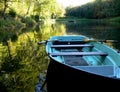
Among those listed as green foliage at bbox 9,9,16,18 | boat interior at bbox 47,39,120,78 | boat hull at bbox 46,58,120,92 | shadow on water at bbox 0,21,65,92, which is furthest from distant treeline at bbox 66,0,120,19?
boat hull at bbox 46,58,120,92

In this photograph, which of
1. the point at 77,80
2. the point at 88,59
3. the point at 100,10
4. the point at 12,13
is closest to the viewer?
the point at 77,80

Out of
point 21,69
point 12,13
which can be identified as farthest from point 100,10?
point 21,69

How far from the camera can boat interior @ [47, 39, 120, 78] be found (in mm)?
8617

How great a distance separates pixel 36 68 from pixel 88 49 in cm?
249

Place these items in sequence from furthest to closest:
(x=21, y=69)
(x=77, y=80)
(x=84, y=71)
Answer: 1. (x=21, y=69)
2. (x=77, y=80)
3. (x=84, y=71)

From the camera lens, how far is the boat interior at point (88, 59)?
339 inches

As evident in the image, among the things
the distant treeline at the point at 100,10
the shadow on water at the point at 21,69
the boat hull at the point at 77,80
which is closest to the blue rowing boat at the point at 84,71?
the boat hull at the point at 77,80

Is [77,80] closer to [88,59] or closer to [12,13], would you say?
[88,59]

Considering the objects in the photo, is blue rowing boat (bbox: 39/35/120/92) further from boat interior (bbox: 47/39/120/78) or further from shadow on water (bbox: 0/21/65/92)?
shadow on water (bbox: 0/21/65/92)

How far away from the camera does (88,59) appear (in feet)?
40.2

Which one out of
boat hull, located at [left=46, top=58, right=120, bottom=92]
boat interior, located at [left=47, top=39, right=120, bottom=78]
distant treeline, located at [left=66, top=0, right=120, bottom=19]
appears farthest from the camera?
distant treeline, located at [left=66, top=0, right=120, bottom=19]

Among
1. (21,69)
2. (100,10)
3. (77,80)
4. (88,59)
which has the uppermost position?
(77,80)

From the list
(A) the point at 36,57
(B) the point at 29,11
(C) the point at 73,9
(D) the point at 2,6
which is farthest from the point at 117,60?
(C) the point at 73,9

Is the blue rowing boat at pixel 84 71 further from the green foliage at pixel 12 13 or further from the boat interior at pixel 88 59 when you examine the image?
the green foliage at pixel 12 13
